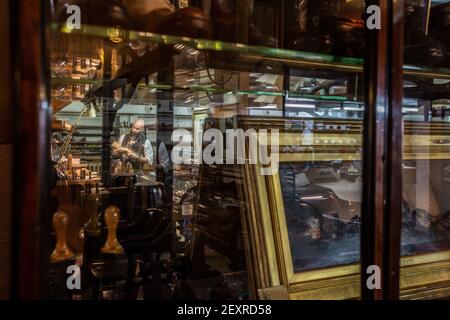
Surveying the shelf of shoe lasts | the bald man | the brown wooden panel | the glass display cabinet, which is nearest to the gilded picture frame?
the glass display cabinet

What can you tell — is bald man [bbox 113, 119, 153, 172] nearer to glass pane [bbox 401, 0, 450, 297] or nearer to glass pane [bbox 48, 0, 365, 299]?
glass pane [bbox 48, 0, 365, 299]

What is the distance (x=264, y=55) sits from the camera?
3.00 feet

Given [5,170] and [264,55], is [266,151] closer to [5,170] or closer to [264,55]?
[264,55]

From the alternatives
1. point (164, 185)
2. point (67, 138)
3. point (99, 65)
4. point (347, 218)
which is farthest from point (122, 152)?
point (347, 218)

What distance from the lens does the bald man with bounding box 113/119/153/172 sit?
177cm

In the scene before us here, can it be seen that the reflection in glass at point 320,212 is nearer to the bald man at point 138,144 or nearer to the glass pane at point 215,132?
the glass pane at point 215,132

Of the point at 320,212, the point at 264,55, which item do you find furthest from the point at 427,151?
the point at 264,55

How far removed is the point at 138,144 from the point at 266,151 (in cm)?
93

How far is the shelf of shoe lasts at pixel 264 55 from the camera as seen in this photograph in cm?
73

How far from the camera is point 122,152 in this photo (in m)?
1.75

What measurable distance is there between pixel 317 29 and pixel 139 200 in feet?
2.59

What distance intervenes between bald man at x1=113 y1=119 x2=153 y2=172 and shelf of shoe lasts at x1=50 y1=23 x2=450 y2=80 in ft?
2.90

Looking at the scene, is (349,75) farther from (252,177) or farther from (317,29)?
(252,177)
